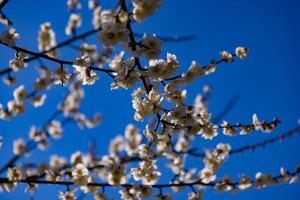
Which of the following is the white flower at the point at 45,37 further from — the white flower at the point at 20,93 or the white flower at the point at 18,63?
the white flower at the point at 18,63

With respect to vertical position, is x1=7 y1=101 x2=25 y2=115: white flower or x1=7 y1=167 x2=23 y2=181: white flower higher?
x1=7 y1=101 x2=25 y2=115: white flower

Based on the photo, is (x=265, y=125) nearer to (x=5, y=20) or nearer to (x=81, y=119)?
(x=5, y=20)

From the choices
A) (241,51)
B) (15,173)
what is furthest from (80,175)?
(241,51)

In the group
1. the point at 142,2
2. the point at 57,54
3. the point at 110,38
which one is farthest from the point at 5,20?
the point at 57,54

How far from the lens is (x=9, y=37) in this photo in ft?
15.1

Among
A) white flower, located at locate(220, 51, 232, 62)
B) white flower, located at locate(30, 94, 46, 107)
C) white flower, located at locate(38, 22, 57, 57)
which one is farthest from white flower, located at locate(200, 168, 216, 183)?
white flower, located at locate(38, 22, 57, 57)

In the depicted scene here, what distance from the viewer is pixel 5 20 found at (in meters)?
4.82

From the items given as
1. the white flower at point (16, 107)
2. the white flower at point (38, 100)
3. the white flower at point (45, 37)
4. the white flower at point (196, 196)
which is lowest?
the white flower at point (196, 196)

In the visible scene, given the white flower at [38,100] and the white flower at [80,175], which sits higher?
the white flower at [38,100]

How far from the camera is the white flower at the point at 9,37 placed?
4444mm

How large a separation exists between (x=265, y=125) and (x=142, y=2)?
421cm

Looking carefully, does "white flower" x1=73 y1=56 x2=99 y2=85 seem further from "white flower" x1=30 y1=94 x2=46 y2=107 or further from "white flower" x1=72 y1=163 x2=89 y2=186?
"white flower" x1=30 y1=94 x2=46 y2=107

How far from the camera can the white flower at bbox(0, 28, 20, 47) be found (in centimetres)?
444

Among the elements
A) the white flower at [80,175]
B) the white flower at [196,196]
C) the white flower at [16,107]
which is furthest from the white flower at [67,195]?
the white flower at [16,107]
